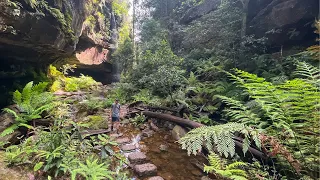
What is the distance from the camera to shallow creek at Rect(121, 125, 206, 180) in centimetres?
347

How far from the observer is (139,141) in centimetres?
531

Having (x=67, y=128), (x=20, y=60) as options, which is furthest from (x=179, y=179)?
(x=20, y=60)

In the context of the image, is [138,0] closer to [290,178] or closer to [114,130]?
[114,130]

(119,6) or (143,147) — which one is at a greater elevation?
(119,6)

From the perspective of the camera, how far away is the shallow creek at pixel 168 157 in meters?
3.47

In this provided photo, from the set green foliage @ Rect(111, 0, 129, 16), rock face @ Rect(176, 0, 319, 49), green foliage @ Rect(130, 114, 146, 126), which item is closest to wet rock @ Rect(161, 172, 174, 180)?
green foliage @ Rect(130, 114, 146, 126)

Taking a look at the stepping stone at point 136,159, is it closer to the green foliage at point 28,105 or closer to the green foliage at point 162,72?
the green foliage at point 28,105

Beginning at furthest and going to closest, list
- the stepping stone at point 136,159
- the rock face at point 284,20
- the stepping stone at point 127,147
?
1. the rock face at point 284,20
2. the stepping stone at point 127,147
3. the stepping stone at point 136,159

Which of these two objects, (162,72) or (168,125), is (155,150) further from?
(162,72)

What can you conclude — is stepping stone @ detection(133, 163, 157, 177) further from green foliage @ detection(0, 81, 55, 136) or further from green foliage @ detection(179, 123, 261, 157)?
green foliage @ detection(0, 81, 55, 136)

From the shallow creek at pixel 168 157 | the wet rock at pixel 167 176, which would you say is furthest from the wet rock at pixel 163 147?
the wet rock at pixel 167 176

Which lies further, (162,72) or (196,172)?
(162,72)

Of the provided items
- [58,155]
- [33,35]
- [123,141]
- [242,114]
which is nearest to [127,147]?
[123,141]

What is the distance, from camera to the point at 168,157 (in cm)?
422
